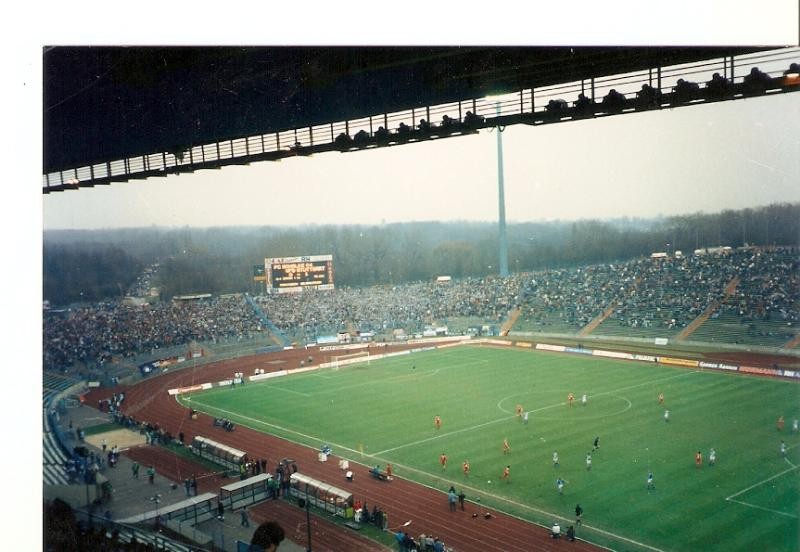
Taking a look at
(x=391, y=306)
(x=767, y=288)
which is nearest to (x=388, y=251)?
(x=391, y=306)

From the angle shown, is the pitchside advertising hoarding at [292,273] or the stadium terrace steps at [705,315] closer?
the pitchside advertising hoarding at [292,273]

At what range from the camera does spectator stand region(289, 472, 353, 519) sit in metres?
12.0

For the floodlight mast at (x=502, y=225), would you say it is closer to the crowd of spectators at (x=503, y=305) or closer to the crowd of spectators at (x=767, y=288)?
the crowd of spectators at (x=503, y=305)

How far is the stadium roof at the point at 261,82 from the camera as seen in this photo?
7430 mm

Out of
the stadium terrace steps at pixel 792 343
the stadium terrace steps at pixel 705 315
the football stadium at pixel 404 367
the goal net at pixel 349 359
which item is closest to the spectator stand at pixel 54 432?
the football stadium at pixel 404 367

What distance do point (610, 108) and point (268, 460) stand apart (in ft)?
37.0

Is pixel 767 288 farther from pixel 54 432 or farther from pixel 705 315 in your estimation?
pixel 54 432

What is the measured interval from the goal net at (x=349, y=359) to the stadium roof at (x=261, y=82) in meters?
17.7

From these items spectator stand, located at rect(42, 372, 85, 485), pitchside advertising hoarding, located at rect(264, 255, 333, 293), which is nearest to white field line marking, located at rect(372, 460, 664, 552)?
spectator stand, located at rect(42, 372, 85, 485)

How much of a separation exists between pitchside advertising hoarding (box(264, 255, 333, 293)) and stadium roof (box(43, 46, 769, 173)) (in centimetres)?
1317

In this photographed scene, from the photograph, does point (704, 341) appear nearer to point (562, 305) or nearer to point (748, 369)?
point (748, 369)

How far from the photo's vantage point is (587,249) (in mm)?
39625
